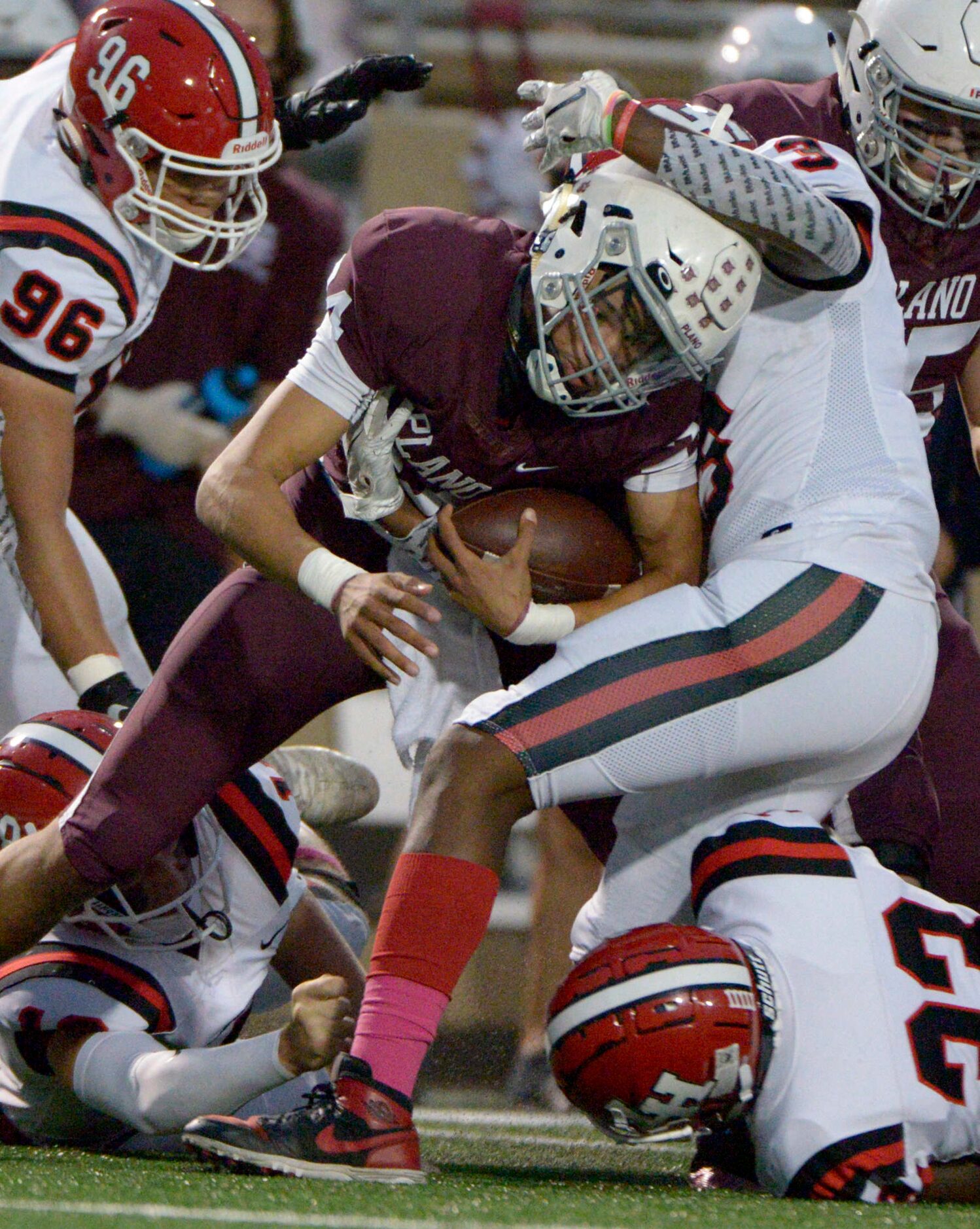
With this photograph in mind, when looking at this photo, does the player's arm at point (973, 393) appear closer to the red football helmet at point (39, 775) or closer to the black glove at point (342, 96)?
the black glove at point (342, 96)

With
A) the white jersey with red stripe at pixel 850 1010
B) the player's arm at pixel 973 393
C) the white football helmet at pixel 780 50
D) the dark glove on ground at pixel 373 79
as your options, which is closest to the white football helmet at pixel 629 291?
the white jersey with red stripe at pixel 850 1010

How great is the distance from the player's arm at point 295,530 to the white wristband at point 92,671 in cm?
49

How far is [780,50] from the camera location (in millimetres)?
4855

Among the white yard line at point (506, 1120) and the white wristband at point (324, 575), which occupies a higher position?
the white wristband at point (324, 575)

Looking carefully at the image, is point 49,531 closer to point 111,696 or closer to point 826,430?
point 111,696

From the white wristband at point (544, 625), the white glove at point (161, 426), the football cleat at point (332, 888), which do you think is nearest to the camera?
the white wristband at point (544, 625)

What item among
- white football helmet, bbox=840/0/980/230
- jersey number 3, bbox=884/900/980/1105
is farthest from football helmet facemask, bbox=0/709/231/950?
white football helmet, bbox=840/0/980/230

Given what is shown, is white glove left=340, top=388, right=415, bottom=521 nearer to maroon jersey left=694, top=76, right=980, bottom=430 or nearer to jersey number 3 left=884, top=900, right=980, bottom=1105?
maroon jersey left=694, top=76, right=980, bottom=430

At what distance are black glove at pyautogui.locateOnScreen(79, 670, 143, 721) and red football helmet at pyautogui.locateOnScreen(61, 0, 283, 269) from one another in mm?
693

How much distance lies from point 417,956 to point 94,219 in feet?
4.56

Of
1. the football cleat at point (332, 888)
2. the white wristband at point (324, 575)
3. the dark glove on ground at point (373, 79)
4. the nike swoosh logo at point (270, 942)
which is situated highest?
the dark glove on ground at point (373, 79)

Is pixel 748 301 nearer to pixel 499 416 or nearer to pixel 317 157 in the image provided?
pixel 499 416

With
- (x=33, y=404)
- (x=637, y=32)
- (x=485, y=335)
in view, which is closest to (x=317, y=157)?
(x=637, y=32)

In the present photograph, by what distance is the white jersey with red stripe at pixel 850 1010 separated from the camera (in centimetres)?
216
